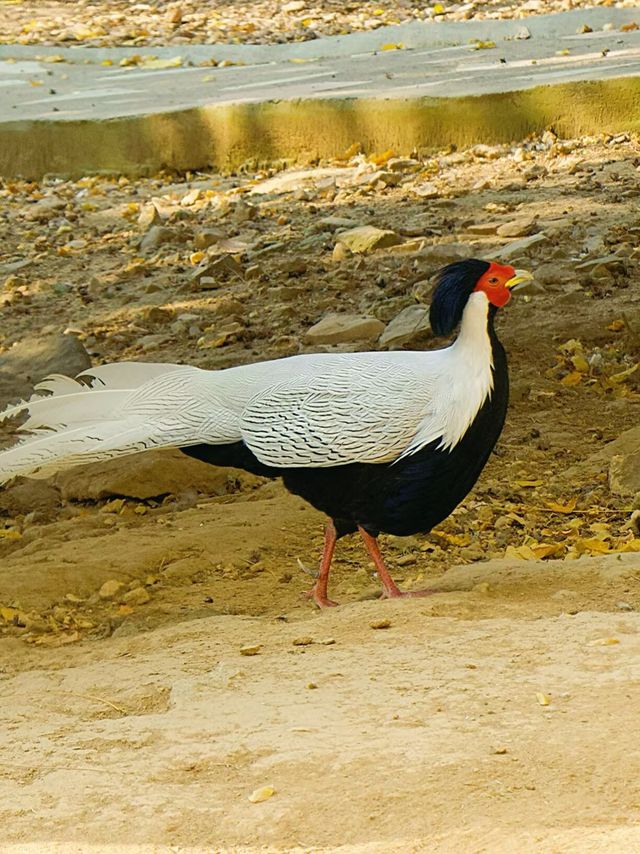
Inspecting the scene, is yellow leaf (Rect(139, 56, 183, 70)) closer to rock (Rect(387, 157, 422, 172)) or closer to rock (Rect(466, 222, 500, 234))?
rock (Rect(387, 157, 422, 172))

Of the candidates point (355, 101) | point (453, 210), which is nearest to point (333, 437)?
point (453, 210)

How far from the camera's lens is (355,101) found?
9.66 m

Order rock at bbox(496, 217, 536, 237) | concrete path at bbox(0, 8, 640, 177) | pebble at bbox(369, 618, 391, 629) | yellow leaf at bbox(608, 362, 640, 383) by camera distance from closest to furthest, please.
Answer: pebble at bbox(369, 618, 391, 629)
yellow leaf at bbox(608, 362, 640, 383)
rock at bbox(496, 217, 536, 237)
concrete path at bbox(0, 8, 640, 177)

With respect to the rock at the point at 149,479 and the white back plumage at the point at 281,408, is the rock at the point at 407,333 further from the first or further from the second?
the white back plumage at the point at 281,408

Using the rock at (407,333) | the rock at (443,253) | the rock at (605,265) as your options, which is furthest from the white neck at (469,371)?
the rock at (443,253)

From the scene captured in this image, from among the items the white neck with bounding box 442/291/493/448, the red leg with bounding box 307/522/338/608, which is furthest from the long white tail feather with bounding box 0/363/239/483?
the white neck with bounding box 442/291/493/448

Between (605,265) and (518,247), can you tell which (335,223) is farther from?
(605,265)

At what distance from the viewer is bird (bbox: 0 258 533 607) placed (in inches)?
161

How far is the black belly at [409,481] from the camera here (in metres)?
4.12

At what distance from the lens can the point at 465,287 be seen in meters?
4.20

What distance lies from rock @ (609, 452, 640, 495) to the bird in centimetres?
108

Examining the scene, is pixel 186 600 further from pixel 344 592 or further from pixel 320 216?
pixel 320 216

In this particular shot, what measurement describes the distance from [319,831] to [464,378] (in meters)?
1.92

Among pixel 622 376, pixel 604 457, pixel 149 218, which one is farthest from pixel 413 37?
pixel 604 457
